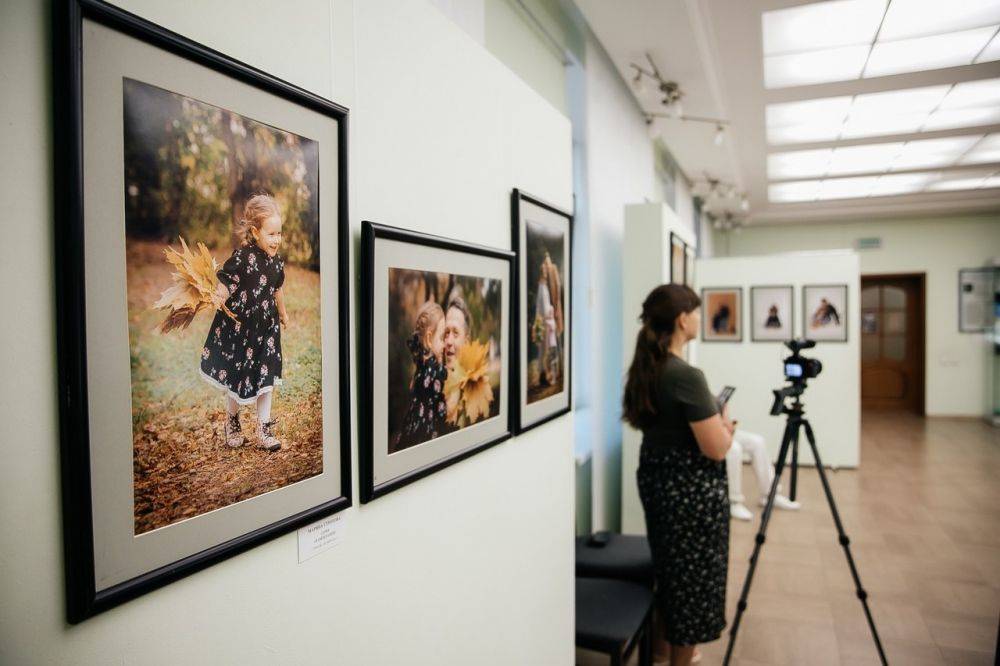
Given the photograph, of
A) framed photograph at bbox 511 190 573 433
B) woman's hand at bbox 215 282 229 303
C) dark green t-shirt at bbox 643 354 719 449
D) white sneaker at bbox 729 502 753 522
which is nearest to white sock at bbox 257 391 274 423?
woman's hand at bbox 215 282 229 303

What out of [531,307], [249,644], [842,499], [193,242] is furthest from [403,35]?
[842,499]

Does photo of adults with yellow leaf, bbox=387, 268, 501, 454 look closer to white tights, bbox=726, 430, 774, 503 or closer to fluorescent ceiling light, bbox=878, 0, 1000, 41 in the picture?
fluorescent ceiling light, bbox=878, 0, 1000, 41

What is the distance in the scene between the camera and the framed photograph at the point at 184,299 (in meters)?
0.80

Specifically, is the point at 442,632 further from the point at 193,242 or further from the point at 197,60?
the point at 197,60

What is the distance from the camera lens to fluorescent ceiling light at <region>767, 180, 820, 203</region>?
946 cm

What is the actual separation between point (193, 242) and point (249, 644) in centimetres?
73

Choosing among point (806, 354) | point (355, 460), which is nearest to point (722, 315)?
point (806, 354)

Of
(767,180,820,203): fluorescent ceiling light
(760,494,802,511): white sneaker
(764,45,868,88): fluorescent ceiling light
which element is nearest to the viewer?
(764,45,868,88): fluorescent ceiling light

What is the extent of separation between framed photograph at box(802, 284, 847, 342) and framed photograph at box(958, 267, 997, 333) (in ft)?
19.1

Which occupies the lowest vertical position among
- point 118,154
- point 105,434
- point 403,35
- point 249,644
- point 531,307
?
point 249,644

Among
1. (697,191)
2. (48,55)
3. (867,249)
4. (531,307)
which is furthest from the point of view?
(867,249)

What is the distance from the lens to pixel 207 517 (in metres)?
0.99

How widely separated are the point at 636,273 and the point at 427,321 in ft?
10.8

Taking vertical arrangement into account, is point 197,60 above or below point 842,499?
above
